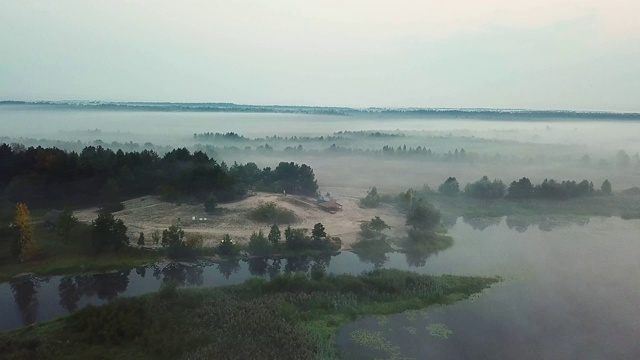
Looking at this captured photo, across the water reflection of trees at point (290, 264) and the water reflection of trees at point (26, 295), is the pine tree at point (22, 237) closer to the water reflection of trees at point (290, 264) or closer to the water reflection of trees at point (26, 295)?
the water reflection of trees at point (26, 295)

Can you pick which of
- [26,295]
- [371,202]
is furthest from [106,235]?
[371,202]

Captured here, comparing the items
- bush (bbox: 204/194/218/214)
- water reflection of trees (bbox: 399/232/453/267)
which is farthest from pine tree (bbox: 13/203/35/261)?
water reflection of trees (bbox: 399/232/453/267)

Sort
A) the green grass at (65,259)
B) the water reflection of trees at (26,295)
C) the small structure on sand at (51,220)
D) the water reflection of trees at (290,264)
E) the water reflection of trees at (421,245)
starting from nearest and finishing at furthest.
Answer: the water reflection of trees at (26,295)
the green grass at (65,259)
the water reflection of trees at (290,264)
the water reflection of trees at (421,245)
the small structure on sand at (51,220)

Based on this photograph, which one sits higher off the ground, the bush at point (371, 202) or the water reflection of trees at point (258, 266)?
the bush at point (371, 202)

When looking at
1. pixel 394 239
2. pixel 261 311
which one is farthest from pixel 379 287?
pixel 394 239

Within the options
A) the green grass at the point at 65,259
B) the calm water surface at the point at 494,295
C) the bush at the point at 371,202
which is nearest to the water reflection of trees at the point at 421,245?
the calm water surface at the point at 494,295

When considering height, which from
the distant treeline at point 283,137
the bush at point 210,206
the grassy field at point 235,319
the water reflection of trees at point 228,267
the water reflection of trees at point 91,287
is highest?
the distant treeline at point 283,137

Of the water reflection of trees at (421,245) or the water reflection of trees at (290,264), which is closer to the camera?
the water reflection of trees at (290,264)
